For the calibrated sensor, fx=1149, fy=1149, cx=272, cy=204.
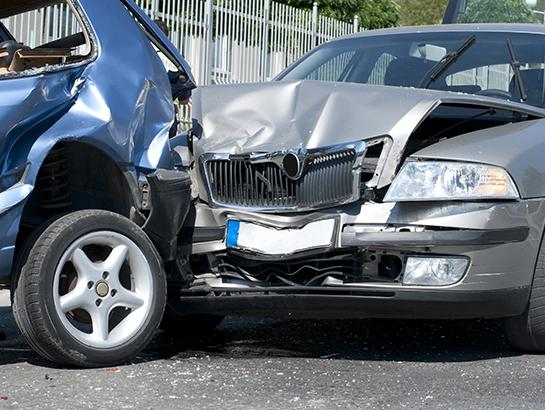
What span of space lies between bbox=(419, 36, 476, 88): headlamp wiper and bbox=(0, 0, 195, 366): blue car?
1624 millimetres

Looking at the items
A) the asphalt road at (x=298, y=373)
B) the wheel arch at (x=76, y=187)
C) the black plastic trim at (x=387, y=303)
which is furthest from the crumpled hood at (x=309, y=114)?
the asphalt road at (x=298, y=373)

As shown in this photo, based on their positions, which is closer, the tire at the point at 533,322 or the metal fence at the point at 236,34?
the tire at the point at 533,322

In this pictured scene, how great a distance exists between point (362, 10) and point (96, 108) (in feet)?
58.0

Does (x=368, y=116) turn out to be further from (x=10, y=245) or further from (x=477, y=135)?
(x=10, y=245)

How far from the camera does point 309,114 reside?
5.49 m

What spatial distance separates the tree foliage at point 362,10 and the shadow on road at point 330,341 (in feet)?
46.7

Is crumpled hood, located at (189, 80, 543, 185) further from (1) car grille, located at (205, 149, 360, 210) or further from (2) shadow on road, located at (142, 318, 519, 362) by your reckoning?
(2) shadow on road, located at (142, 318, 519, 362)

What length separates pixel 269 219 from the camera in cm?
541

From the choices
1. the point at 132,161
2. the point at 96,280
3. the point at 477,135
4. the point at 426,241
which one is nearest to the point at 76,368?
the point at 96,280

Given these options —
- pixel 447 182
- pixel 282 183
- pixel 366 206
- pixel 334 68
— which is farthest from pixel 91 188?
pixel 334 68

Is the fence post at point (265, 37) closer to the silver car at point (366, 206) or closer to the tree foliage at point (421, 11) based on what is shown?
the silver car at point (366, 206)

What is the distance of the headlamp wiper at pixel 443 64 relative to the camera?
6508 millimetres

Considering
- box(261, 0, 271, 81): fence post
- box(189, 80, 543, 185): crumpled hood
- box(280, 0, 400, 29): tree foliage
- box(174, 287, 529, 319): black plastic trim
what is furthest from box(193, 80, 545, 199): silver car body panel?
box(280, 0, 400, 29): tree foliage

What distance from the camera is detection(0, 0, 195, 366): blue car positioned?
496 centimetres
